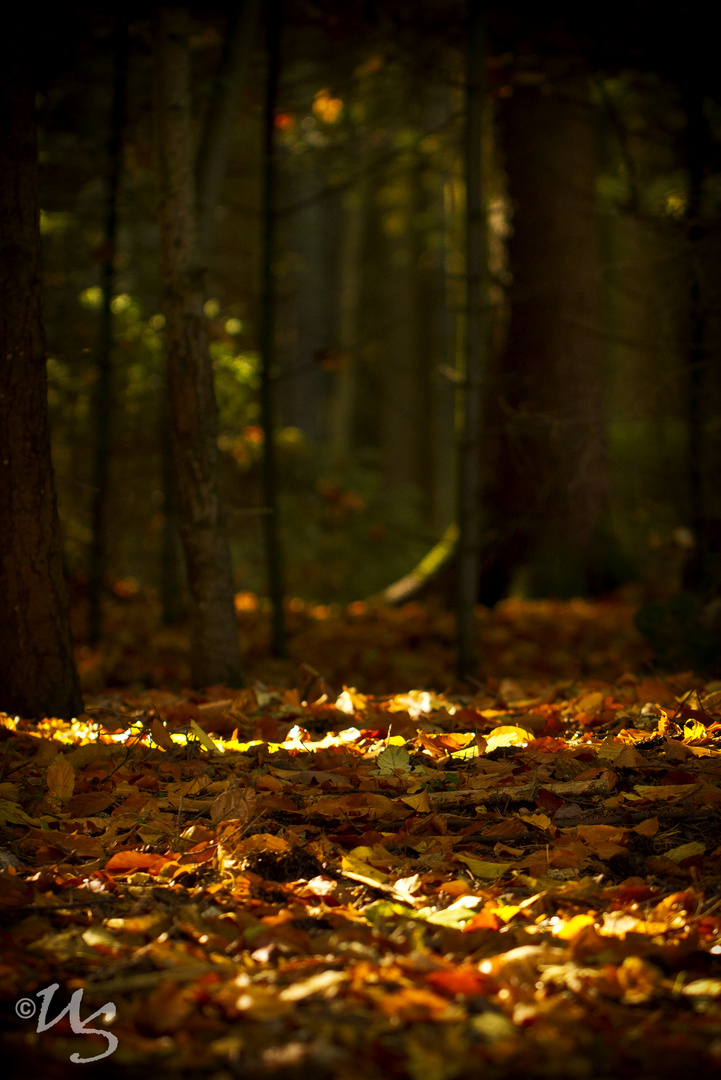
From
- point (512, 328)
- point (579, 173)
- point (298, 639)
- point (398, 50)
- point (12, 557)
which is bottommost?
point (298, 639)

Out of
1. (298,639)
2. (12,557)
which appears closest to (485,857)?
(12,557)

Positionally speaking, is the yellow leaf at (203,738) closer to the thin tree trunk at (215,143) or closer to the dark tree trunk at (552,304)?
the thin tree trunk at (215,143)

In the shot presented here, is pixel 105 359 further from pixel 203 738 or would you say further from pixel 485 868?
pixel 485 868

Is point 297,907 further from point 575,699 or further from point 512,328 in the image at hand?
point 512,328

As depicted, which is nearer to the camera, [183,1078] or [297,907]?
[183,1078]

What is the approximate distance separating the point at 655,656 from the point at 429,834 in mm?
3192

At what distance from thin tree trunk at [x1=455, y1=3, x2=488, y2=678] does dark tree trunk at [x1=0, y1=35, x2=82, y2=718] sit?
9.30 feet

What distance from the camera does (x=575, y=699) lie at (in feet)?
12.2

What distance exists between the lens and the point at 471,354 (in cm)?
564

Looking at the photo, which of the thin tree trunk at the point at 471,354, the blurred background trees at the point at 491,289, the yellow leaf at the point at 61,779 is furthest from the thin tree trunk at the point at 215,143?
the yellow leaf at the point at 61,779

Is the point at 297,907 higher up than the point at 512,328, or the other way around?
the point at 512,328

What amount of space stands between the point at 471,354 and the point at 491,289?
283cm

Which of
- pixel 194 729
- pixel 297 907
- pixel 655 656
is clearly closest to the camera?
pixel 297 907

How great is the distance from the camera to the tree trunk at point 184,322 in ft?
13.8
